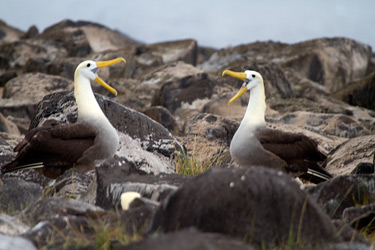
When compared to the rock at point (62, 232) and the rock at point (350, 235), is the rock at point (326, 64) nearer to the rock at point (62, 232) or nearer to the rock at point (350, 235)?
the rock at point (350, 235)

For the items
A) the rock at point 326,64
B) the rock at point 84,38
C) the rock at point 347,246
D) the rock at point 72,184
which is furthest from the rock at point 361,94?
the rock at point 84,38

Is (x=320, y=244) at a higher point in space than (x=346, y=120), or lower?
higher

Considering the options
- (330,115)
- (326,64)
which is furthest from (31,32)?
(330,115)

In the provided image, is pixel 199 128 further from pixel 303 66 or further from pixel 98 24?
pixel 98 24

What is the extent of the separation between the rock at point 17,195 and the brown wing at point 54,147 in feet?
2.66

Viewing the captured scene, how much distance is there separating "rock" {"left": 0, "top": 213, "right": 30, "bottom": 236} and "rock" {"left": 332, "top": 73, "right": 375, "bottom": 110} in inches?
685

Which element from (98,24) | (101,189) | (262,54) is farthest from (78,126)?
(98,24)

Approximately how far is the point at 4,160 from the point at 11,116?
401 inches

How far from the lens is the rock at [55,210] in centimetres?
490

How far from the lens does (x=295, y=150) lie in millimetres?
7195

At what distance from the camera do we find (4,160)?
828 cm

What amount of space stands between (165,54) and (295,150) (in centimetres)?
3006

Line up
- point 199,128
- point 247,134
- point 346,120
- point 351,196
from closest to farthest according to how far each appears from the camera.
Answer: point 351,196 → point 247,134 → point 199,128 → point 346,120

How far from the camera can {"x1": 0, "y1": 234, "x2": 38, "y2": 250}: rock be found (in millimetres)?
3734
